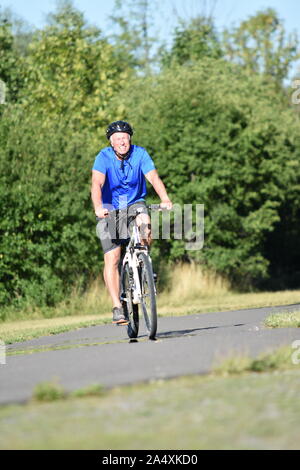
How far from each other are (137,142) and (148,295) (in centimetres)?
1582

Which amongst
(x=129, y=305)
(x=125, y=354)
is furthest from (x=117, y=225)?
(x=125, y=354)

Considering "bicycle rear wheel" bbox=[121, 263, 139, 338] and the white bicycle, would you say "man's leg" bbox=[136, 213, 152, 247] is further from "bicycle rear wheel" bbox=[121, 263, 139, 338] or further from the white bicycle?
"bicycle rear wheel" bbox=[121, 263, 139, 338]

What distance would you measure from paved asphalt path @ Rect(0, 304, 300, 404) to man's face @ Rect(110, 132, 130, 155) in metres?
1.90

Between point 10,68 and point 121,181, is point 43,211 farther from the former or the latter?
point 10,68

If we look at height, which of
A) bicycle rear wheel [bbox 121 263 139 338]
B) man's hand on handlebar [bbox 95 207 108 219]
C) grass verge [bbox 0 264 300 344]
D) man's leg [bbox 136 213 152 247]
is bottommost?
grass verge [bbox 0 264 300 344]

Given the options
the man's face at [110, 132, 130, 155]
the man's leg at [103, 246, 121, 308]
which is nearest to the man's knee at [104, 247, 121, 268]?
the man's leg at [103, 246, 121, 308]

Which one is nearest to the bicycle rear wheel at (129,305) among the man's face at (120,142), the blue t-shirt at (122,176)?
the blue t-shirt at (122,176)

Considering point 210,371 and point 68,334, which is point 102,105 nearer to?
point 68,334

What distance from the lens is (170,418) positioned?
4680 mm

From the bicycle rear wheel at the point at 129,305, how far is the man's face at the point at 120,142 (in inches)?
45.7

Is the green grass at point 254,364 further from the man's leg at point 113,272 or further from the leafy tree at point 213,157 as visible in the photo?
the leafy tree at point 213,157

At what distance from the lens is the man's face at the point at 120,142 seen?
379 inches

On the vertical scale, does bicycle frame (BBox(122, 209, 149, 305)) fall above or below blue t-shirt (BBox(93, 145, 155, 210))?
below

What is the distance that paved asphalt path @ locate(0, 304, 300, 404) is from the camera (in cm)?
636
